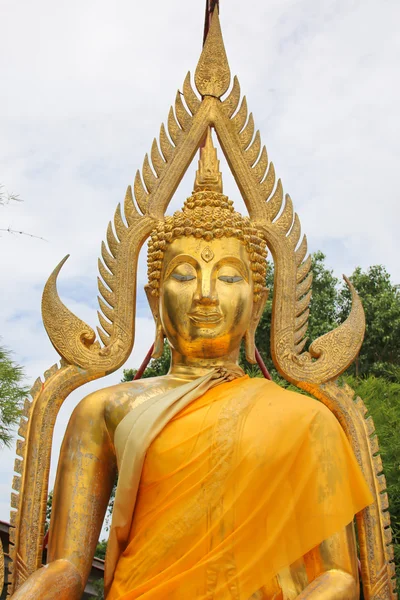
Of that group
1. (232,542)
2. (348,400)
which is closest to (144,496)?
(232,542)

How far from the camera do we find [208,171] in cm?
509

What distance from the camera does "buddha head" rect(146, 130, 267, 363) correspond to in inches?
176

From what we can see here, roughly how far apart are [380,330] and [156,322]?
908 cm

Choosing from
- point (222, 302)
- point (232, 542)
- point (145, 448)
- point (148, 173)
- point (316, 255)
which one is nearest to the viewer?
point (232, 542)

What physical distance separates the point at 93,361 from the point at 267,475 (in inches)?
56.3

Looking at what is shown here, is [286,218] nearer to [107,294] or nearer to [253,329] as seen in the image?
[253,329]

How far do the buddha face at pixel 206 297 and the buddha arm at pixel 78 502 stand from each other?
638 millimetres

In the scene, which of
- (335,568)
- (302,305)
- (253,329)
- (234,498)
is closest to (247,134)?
(302,305)

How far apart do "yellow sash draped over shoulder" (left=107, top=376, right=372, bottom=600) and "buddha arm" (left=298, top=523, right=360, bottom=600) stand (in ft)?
0.29

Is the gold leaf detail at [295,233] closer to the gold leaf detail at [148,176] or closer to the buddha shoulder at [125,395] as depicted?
the gold leaf detail at [148,176]

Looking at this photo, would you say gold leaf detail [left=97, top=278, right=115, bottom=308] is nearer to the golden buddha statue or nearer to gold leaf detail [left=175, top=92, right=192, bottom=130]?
the golden buddha statue

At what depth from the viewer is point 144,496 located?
3.97 meters

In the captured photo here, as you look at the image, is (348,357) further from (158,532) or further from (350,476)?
(158,532)

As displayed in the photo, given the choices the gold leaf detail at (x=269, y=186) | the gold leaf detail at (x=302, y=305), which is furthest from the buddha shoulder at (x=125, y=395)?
the gold leaf detail at (x=269, y=186)
